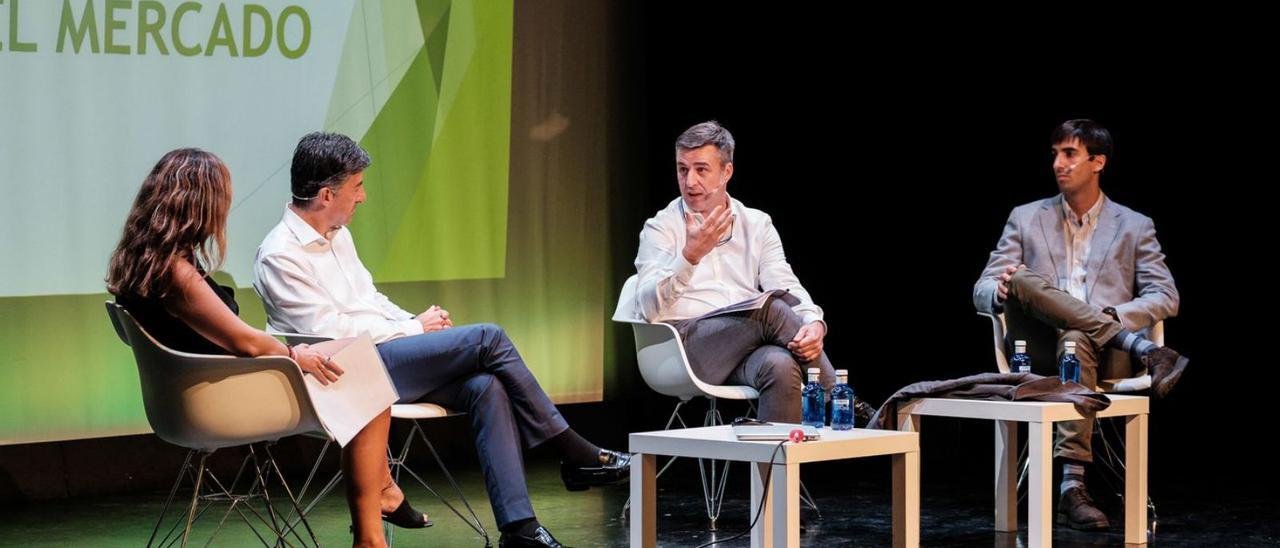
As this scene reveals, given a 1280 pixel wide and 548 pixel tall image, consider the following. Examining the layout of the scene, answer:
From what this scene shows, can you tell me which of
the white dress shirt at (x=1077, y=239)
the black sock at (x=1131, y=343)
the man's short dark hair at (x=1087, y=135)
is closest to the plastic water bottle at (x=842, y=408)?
the black sock at (x=1131, y=343)

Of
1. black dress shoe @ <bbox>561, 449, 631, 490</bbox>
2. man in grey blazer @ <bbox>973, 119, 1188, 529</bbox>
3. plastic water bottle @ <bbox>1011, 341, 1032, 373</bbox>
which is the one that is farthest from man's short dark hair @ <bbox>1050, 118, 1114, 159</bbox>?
black dress shoe @ <bbox>561, 449, 631, 490</bbox>

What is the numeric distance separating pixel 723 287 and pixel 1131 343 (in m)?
1.27

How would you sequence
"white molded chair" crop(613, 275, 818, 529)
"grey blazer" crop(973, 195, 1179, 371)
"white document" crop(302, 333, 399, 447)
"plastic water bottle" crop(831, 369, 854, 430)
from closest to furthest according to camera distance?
1. "white document" crop(302, 333, 399, 447)
2. "plastic water bottle" crop(831, 369, 854, 430)
3. "white molded chair" crop(613, 275, 818, 529)
4. "grey blazer" crop(973, 195, 1179, 371)

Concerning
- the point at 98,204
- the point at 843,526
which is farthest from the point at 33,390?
the point at 843,526

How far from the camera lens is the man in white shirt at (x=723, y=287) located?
14.2 ft

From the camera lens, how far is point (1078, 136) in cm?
485

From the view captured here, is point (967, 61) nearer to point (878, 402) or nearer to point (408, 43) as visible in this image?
point (878, 402)

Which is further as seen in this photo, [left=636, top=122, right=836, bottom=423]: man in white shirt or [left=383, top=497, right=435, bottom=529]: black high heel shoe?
[left=636, top=122, right=836, bottom=423]: man in white shirt

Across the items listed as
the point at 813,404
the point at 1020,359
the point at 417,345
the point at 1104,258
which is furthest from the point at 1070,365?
the point at 417,345

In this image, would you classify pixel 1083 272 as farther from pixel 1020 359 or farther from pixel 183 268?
pixel 183 268

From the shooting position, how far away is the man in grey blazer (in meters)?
4.59

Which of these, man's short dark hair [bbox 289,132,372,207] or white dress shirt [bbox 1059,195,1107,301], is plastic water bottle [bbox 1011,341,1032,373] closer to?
white dress shirt [bbox 1059,195,1107,301]

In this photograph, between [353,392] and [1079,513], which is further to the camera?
[1079,513]

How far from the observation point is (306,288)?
3.85 meters
